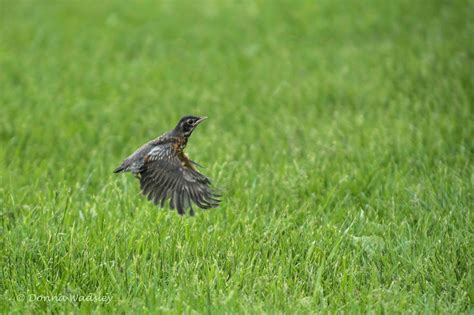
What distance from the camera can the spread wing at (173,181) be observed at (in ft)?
15.1

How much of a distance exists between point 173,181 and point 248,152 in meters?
2.29

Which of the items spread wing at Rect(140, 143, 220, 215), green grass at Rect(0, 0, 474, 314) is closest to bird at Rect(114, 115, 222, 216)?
spread wing at Rect(140, 143, 220, 215)

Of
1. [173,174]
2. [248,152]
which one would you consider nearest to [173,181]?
[173,174]

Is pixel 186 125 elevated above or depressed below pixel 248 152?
above

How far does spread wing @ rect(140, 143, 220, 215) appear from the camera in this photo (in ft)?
15.1

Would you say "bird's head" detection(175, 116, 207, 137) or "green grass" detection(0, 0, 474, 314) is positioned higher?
"bird's head" detection(175, 116, 207, 137)

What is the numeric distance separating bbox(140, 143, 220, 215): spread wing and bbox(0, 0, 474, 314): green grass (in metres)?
0.31

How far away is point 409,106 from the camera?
8.06 metres

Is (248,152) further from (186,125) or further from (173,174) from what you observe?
(173,174)

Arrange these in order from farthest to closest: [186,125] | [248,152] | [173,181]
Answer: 1. [248,152]
2. [186,125]
3. [173,181]

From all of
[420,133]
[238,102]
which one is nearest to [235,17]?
[238,102]

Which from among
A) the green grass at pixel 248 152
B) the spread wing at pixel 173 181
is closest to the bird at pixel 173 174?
the spread wing at pixel 173 181

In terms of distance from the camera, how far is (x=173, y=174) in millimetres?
4707

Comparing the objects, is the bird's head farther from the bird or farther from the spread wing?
the spread wing
